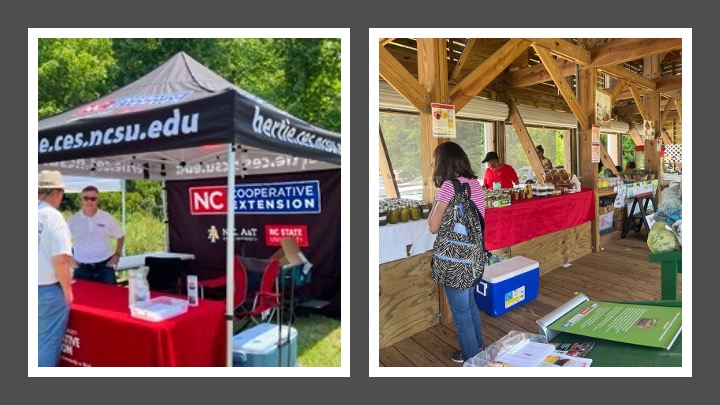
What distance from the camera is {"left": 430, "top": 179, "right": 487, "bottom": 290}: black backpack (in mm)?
2578

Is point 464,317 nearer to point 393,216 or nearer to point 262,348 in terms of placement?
point 393,216

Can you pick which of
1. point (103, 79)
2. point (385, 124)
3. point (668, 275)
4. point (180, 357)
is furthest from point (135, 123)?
point (103, 79)

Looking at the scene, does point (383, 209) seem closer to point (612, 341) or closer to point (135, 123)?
point (135, 123)

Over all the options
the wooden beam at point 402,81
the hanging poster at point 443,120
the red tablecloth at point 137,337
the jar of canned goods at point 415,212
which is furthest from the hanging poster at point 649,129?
the red tablecloth at point 137,337

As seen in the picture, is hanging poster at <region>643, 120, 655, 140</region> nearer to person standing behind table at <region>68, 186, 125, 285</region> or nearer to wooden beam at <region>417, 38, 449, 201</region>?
wooden beam at <region>417, 38, 449, 201</region>

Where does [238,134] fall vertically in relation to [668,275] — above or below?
above

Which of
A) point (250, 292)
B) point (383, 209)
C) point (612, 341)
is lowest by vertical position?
point (250, 292)

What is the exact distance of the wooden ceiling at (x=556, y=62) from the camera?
5.03 metres

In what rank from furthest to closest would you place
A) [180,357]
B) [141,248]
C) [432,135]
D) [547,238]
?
[141,248]
[547,238]
[432,135]
[180,357]

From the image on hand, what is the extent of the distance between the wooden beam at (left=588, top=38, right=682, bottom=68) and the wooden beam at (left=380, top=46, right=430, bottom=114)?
2.93 m

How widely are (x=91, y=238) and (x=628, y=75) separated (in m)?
7.08

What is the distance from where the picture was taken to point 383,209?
3193 millimetres

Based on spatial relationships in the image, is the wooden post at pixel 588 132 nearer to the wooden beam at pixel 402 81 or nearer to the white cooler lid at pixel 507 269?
the white cooler lid at pixel 507 269
